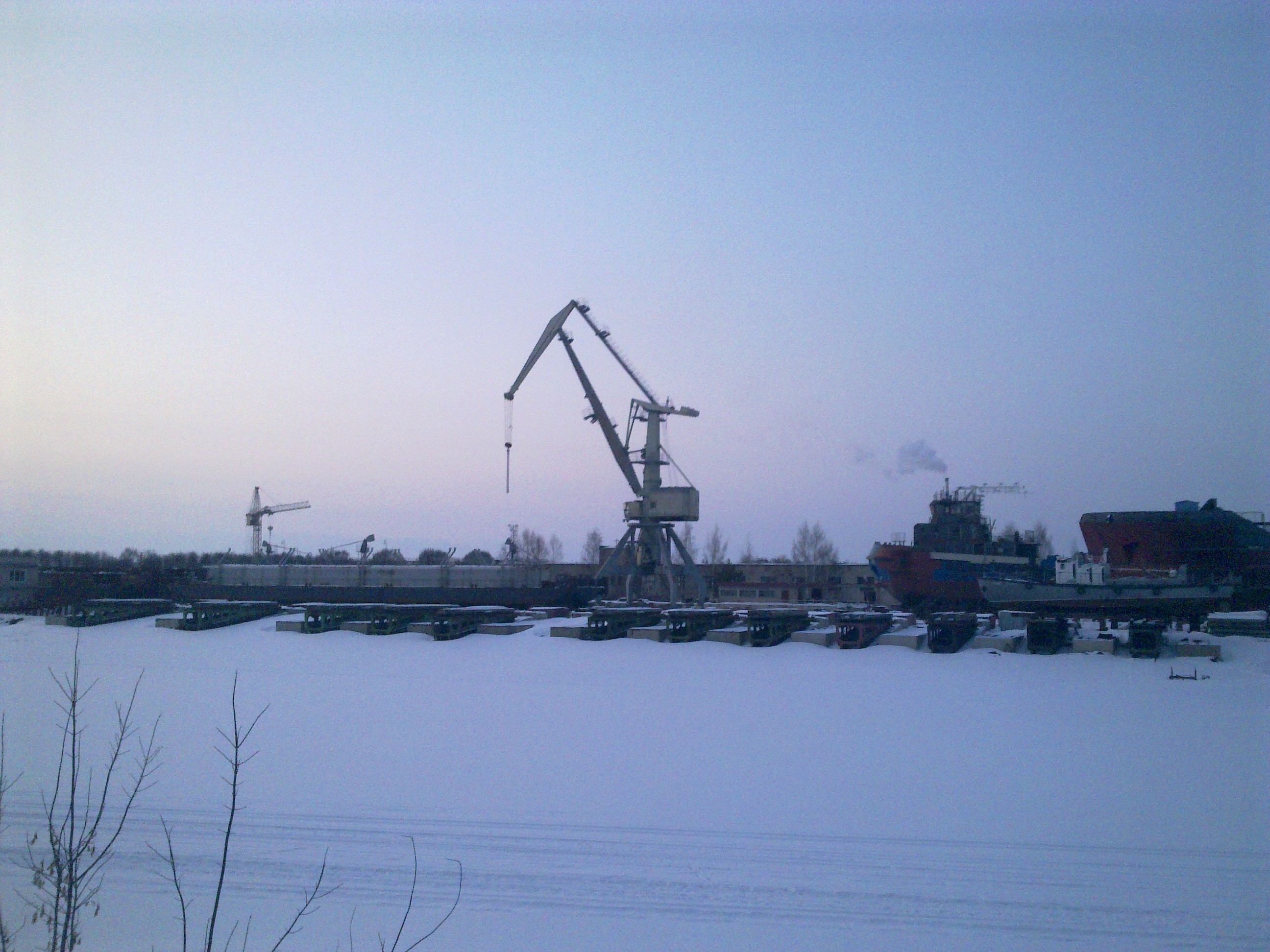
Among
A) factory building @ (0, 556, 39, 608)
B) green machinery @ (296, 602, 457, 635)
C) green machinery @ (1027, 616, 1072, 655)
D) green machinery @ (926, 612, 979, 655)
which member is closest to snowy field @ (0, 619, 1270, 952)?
green machinery @ (1027, 616, 1072, 655)

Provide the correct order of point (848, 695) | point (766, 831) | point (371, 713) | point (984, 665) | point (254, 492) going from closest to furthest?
point (766, 831)
point (371, 713)
point (848, 695)
point (984, 665)
point (254, 492)

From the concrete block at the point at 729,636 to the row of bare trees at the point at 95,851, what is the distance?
46.1 feet

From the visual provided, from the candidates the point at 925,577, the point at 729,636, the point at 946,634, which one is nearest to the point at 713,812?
the point at 946,634

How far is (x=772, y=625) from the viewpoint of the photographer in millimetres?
24188

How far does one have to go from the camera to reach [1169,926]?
5820 millimetres

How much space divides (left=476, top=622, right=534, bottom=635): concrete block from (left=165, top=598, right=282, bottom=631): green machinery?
850 centimetres

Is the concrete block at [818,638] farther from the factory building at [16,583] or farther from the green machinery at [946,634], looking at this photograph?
the factory building at [16,583]

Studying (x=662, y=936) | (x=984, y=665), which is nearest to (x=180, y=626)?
(x=984, y=665)

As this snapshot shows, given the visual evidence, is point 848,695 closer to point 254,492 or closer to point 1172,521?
point 1172,521

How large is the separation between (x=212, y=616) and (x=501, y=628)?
9.51 meters

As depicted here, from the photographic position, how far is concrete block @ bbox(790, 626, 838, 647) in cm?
2252

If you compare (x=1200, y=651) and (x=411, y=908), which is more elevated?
(x=1200, y=651)

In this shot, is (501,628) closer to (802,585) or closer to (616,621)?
(616,621)

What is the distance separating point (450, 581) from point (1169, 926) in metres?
40.9
